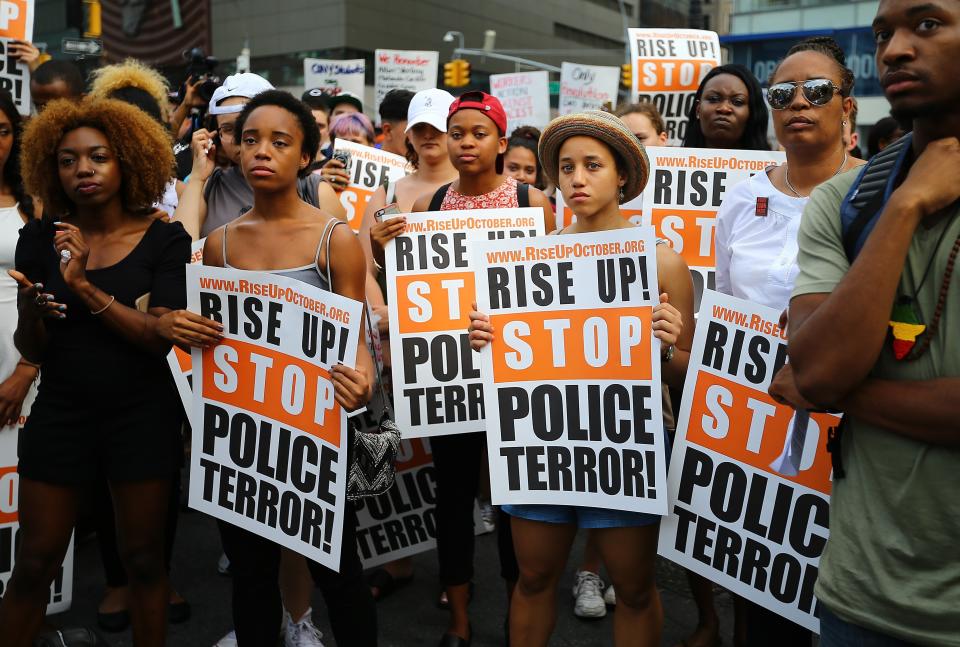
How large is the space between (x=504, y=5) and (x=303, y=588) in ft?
182

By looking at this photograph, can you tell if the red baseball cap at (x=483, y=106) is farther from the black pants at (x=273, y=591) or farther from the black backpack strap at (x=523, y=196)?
the black pants at (x=273, y=591)

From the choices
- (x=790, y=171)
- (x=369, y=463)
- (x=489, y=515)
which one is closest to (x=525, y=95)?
(x=489, y=515)

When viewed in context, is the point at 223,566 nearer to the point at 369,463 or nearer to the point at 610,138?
the point at 369,463

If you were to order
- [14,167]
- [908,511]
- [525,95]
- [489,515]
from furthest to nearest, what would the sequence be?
[525,95]
[489,515]
[14,167]
[908,511]

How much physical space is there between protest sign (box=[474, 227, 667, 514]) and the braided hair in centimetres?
220

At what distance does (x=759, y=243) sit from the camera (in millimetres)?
3379

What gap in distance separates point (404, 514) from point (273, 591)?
3.49 ft

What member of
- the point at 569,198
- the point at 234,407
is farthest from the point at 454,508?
the point at 569,198

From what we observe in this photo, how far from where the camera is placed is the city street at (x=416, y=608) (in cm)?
413

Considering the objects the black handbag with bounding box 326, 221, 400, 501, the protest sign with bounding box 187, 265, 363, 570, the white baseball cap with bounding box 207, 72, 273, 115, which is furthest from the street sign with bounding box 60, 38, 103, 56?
the black handbag with bounding box 326, 221, 400, 501

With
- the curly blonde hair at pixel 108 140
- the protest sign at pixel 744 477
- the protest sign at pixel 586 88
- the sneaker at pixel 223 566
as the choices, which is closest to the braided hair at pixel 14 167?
the curly blonde hair at pixel 108 140

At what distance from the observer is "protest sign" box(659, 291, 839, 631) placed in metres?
2.85

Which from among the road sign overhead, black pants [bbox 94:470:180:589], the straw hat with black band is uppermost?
the road sign overhead

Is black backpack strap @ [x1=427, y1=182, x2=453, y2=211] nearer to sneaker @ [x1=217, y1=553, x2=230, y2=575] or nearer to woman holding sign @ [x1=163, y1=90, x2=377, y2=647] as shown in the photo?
woman holding sign @ [x1=163, y1=90, x2=377, y2=647]
